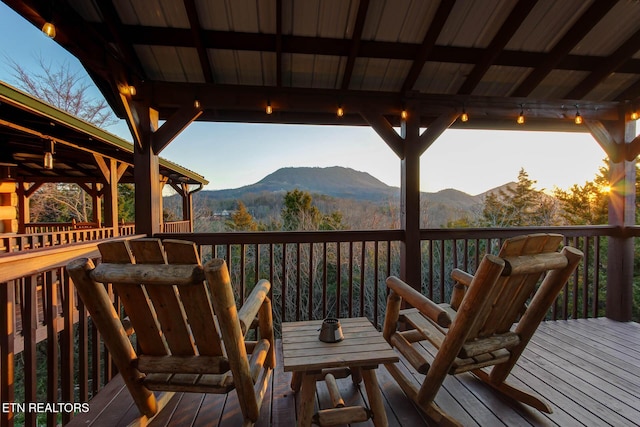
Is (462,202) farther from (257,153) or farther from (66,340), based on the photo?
(66,340)

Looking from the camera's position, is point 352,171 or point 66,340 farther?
point 352,171

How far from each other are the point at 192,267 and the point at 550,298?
6.55 ft

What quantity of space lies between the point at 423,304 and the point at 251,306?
0.99m

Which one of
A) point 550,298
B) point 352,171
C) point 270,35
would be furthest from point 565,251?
point 352,171

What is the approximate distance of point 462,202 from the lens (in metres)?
14.9

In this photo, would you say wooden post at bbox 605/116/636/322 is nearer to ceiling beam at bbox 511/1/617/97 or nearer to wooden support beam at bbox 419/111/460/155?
ceiling beam at bbox 511/1/617/97

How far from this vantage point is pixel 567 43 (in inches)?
110

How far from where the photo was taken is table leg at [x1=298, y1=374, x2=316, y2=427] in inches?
58.7

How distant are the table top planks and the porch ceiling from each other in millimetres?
2150

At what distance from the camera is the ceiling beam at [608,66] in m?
2.86

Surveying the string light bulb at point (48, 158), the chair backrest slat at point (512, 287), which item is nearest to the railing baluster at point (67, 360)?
the chair backrest slat at point (512, 287)

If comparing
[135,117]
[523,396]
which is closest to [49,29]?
[135,117]

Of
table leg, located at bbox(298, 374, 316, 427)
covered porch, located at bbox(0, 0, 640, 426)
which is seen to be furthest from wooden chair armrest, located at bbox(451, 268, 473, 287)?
table leg, located at bbox(298, 374, 316, 427)

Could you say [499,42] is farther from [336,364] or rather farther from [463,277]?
[336,364]
